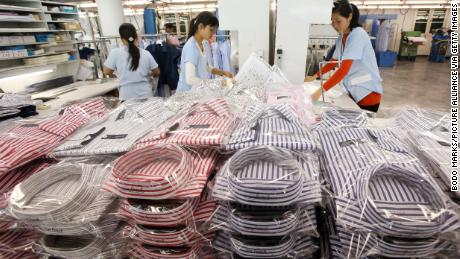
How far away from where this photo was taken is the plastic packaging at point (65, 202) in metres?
0.81

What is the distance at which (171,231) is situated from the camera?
31.4 inches

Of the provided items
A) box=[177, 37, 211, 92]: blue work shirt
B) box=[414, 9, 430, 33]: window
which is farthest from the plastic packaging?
box=[414, 9, 430, 33]: window

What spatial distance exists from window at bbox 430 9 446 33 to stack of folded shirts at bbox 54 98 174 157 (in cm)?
1736

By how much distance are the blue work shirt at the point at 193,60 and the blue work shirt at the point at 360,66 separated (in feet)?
4.65

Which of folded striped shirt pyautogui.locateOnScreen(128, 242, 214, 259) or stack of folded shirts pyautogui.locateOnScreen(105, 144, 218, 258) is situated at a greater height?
stack of folded shirts pyautogui.locateOnScreen(105, 144, 218, 258)

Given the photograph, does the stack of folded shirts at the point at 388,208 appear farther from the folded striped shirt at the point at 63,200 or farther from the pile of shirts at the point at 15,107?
the pile of shirts at the point at 15,107

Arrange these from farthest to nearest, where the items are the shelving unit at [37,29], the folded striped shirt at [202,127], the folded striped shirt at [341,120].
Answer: the shelving unit at [37,29]
the folded striped shirt at [341,120]
the folded striped shirt at [202,127]

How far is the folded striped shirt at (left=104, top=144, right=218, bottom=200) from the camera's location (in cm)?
75

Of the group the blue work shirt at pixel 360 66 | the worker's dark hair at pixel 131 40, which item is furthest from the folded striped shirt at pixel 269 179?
the worker's dark hair at pixel 131 40

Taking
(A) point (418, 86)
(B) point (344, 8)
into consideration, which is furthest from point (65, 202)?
(A) point (418, 86)

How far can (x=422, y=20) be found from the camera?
13852 millimetres

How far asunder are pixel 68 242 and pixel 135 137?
18.4 inches

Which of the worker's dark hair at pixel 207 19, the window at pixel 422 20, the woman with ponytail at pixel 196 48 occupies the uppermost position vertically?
the window at pixel 422 20

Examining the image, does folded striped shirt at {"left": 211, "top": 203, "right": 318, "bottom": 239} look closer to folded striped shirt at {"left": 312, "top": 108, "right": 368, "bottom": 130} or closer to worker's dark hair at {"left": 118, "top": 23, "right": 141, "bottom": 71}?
folded striped shirt at {"left": 312, "top": 108, "right": 368, "bottom": 130}
